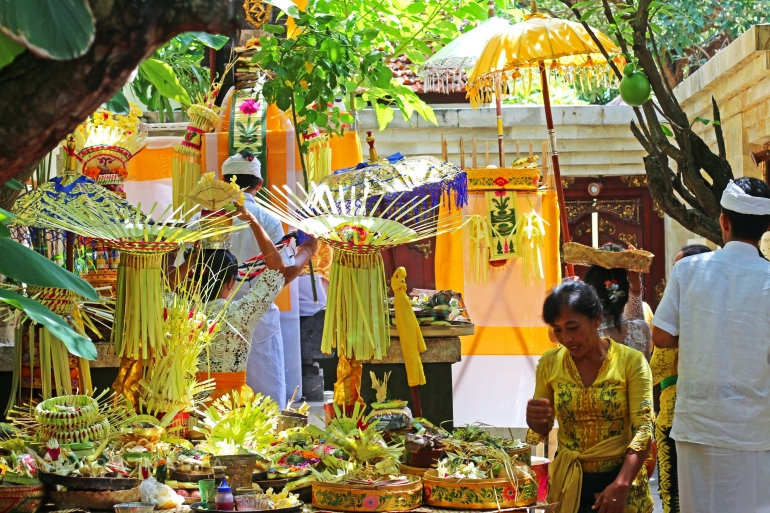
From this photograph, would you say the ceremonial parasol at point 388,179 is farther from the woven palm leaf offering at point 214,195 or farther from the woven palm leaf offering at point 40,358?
the woven palm leaf offering at point 40,358

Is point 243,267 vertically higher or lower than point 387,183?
lower

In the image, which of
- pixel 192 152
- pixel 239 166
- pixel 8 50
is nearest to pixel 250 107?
pixel 192 152

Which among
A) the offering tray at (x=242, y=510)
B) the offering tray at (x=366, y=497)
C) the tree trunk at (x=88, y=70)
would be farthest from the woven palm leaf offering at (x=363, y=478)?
the tree trunk at (x=88, y=70)

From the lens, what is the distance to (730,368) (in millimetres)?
3373

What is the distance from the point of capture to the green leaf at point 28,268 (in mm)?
2580

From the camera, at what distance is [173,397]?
3959mm

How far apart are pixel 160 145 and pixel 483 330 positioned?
2.62m

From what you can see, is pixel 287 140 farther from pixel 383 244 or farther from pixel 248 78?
pixel 383 244

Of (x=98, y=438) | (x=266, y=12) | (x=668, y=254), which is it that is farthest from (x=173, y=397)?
(x=668, y=254)

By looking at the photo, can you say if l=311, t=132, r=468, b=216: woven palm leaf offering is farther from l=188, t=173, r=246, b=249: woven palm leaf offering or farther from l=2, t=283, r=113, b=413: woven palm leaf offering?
l=2, t=283, r=113, b=413: woven palm leaf offering

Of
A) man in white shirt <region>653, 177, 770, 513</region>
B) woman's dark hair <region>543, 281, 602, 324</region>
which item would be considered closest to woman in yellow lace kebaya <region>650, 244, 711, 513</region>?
man in white shirt <region>653, 177, 770, 513</region>

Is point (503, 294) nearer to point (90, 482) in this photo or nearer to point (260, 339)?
point (260, 339)

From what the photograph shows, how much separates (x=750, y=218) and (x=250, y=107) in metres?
3.66

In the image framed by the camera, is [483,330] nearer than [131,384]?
No
